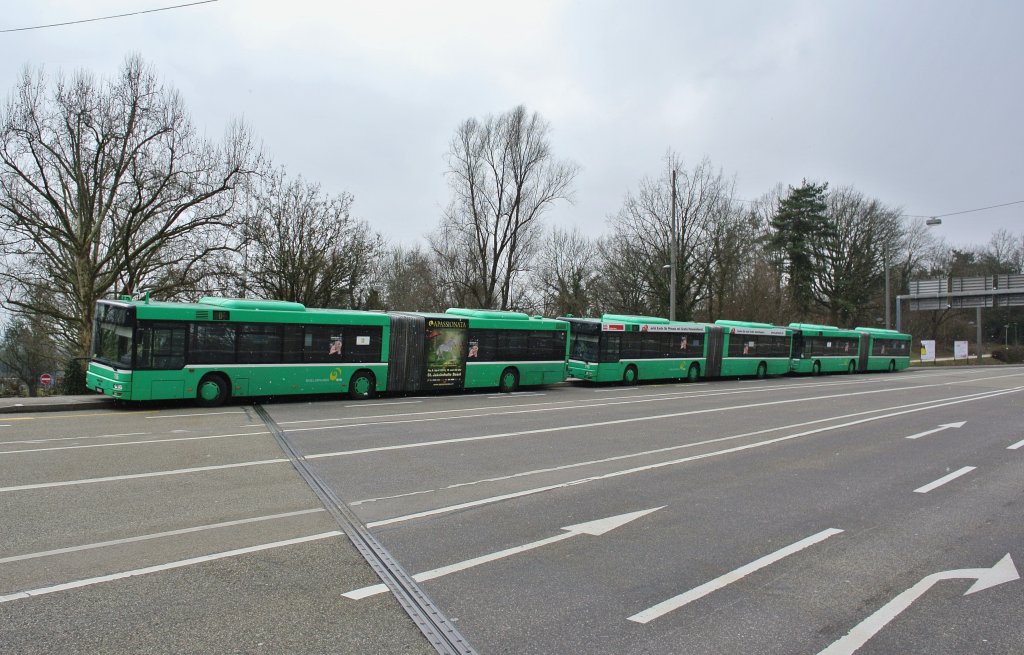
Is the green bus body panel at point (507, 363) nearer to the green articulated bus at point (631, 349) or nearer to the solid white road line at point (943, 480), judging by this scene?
the green articulated bus at point (631, 349)

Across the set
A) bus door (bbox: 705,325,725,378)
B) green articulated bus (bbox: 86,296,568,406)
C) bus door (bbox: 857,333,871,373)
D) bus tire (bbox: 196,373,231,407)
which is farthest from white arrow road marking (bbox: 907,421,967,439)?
bus door (bbox: 857,333,871,373)

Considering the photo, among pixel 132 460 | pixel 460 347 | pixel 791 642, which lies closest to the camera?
pixel 791 642

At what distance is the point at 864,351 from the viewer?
46562 millimetres

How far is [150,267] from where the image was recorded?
28688 mm

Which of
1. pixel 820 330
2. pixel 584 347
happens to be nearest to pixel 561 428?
pixel 584 347

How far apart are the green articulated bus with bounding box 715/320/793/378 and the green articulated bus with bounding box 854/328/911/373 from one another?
32.6ft

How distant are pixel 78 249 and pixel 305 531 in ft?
84.1

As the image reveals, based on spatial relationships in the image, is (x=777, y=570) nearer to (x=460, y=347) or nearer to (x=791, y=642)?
(x=791, y=642)

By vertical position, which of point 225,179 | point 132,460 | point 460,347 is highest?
point 225,179

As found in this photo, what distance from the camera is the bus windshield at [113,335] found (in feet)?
54.8

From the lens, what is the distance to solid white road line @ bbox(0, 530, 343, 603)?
4.65 meters

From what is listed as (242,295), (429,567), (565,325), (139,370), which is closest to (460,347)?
(565,325)

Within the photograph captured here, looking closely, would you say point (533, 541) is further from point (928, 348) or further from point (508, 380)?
point (928, 348)

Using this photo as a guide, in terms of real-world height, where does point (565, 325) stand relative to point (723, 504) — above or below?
above
